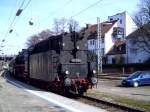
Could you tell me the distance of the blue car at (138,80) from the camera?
36.2 meters

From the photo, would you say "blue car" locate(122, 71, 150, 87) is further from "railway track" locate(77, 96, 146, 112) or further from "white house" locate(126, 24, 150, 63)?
"white house" locate(126, 24, 150, 63)

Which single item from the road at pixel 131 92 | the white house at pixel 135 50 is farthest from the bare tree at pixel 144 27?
the road at pixel 131 92

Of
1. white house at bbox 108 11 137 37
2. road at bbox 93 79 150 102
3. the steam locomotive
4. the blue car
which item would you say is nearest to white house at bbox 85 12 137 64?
white house at bbox 108 11 137 37

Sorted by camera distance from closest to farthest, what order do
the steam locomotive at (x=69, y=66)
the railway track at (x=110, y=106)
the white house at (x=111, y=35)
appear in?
the railway track at (x=110, y=106) → the steam locomotive at (x=69, y=66) → the white house at (x=111, y=35)

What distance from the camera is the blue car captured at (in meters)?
36.2

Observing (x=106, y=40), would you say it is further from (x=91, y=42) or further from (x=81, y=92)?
(x=81, y=92)

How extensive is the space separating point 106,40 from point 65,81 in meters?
79.1

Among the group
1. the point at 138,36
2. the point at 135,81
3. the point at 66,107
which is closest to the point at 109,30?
the point at 138,36

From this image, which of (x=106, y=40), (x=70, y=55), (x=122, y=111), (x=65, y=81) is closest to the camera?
(x=122, y=111)

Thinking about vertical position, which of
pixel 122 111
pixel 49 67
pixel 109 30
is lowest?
pixel 122 111

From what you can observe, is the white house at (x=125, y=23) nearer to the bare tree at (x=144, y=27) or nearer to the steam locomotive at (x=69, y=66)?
the bare tree at (x=144, y=27)

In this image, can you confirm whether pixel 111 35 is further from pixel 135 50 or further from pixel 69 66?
pixel 69 66

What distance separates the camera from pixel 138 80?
3659 centimetres

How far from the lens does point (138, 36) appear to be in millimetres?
75500
